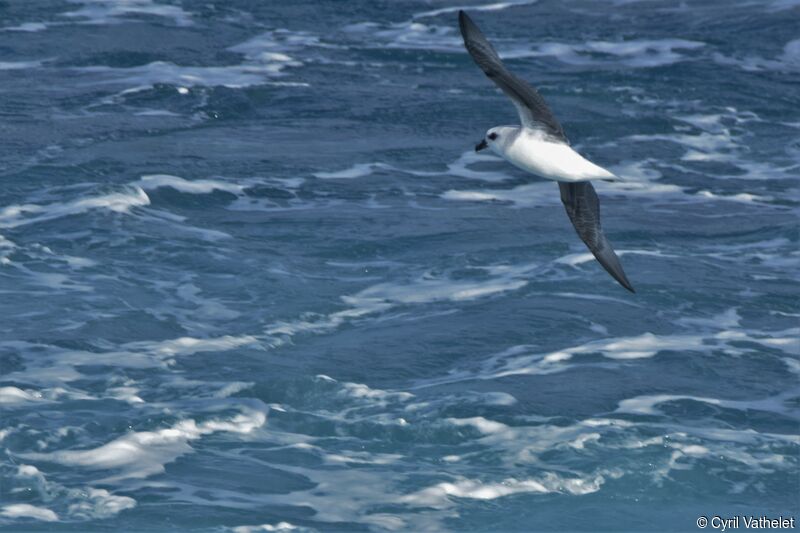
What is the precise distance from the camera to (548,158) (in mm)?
12961

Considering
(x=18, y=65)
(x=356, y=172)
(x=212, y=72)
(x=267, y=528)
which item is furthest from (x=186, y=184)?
(x=267, y=528)

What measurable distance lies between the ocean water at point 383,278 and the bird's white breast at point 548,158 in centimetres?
333

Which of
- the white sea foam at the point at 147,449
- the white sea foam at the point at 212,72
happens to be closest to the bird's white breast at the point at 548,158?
the white sea foam at the point at 147,449

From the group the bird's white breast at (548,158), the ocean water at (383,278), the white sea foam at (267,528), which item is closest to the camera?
the bird's white breast at (548,158)

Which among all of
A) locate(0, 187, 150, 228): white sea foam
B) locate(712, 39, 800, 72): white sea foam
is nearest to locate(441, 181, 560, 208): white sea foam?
locate(0, 187, 150, 228): white sea foam

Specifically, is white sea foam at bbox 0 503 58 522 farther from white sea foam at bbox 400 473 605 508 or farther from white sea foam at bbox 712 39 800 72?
white sea foam at bbox 712 39 800 72

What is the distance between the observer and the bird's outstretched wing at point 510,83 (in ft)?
41.5

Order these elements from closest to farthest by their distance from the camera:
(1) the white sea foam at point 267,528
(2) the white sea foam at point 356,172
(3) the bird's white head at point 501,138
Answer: (3) the bird's white head at point 501,138 → (1) the white sea foam at point 267,528 → (2) the white sea foam at point 356,172

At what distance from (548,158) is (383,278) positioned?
681 cm

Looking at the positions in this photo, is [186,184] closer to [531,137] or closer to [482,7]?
[531,137]

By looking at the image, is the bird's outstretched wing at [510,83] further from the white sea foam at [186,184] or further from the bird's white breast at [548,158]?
the white sea foam at [186,184]

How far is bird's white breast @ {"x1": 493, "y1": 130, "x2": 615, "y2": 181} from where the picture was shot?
12922 millimetres

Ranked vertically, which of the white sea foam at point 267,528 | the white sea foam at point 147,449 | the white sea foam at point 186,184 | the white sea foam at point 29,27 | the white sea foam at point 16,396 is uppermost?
the white sea foam at point 29,27

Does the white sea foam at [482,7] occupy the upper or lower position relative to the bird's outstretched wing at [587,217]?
upper
